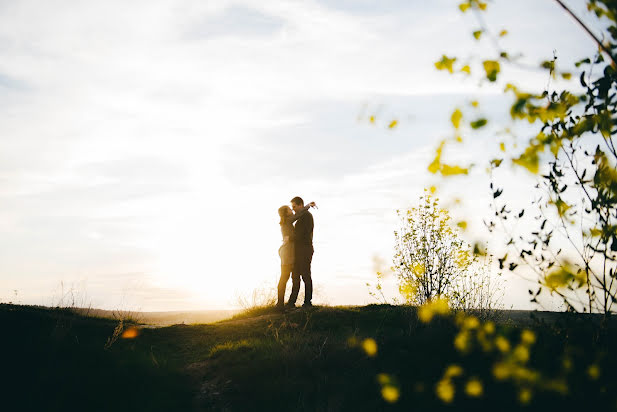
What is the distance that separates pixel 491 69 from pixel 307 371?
210 inches

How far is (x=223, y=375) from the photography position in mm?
7191

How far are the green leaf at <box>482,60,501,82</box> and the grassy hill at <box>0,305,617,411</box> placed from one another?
2.38 m

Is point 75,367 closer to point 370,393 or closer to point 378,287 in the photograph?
point 370,393

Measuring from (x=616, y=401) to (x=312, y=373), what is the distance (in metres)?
3.90

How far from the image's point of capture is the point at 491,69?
268 cm

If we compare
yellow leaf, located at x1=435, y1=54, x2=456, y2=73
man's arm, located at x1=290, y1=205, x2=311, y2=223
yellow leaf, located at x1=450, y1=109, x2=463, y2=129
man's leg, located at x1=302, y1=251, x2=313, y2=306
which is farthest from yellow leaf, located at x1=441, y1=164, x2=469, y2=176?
man's leg, located at x1=302, y1=251, x2=313, y2=306

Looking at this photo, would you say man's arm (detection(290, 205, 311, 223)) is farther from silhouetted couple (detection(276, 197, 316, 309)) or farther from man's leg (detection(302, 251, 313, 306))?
man's leg (detection(302, 251, 313, 306))

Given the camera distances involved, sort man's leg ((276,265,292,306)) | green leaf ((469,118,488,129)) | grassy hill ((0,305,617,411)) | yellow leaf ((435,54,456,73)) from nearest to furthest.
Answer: green leaf ((469,118,488,129))
yellow leaf ((435,54,456,73))
grassy hill ((0,305,617,411))
man's leg ((276,265,292,306))

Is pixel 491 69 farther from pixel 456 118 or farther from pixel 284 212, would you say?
pixel 284 212

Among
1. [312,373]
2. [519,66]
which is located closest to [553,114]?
[519,66]

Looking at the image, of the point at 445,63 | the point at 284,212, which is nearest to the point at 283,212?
the point at 284,212

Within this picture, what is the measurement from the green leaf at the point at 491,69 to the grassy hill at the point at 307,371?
2376mm

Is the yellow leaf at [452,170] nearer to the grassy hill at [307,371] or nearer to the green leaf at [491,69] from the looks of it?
the green leaf at [491,69]

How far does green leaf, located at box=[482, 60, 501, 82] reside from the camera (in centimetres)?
264
